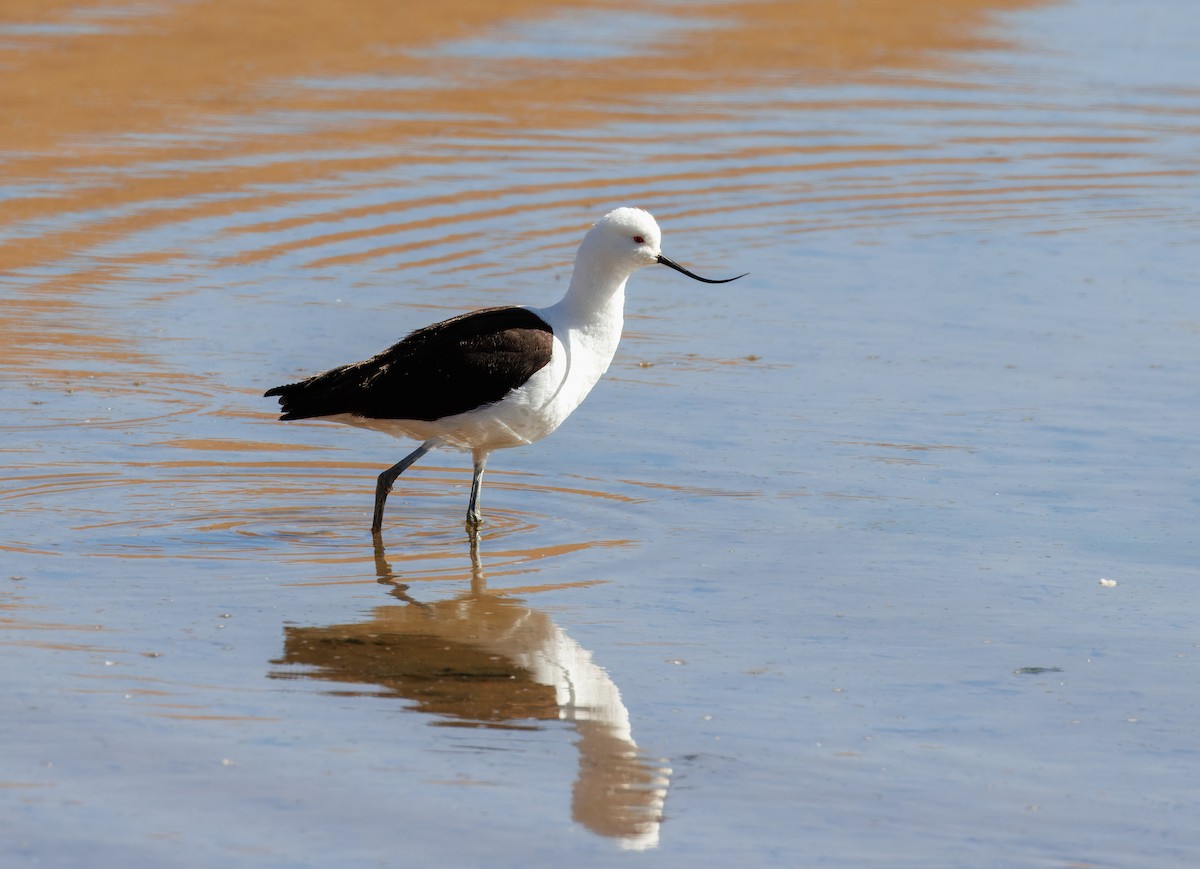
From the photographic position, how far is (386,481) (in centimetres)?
737

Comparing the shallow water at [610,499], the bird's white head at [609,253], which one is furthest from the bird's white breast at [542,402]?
the shallow water at [610,499]

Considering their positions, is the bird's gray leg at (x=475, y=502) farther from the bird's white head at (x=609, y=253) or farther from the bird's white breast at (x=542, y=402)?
the bird's white head at (x=609, y=253)

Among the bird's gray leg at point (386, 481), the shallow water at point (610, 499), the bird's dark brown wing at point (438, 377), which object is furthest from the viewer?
the bird's gray leg at point (386, 481)

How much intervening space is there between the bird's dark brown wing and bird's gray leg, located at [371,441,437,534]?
0.78 ft

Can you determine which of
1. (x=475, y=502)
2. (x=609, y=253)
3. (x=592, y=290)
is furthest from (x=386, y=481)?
(x=609, y=253)

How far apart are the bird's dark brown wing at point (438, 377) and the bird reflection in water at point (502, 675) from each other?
780mm

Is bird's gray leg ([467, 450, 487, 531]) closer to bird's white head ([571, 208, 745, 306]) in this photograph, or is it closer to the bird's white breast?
the bird's white breast

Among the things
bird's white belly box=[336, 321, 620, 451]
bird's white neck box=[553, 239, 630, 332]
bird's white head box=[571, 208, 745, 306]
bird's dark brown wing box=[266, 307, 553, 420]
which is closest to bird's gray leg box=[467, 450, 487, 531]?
bird's white belly box=[336, 321, 620, 451]

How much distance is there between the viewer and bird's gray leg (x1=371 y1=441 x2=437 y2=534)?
7.28 m

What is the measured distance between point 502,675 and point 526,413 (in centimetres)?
155

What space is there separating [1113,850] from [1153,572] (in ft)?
→ 7.17

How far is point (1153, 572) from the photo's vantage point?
22.3 feet

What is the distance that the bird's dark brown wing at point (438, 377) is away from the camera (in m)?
7.14

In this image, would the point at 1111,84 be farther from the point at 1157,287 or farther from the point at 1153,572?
the point at 1153,572
